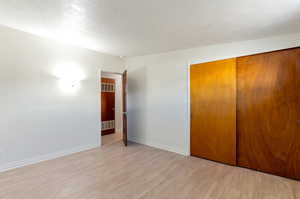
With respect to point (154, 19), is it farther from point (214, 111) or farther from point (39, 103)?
point (39, 103)

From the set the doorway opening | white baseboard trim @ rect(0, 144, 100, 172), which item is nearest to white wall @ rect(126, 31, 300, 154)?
the doorway opening

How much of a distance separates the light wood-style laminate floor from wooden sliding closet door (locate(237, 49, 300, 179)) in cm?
26

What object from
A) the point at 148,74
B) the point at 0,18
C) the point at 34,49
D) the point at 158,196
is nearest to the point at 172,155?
the point at 158,196

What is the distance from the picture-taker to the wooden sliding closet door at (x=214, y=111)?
2.95m

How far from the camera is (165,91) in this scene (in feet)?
12.6

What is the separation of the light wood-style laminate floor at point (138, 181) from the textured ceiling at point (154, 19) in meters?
2.37

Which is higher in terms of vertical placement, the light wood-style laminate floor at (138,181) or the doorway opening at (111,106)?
the doorway opening at (111,106)

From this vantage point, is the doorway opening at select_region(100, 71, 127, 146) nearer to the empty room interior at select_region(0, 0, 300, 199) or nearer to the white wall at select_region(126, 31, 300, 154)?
the white wall at select_region(126, 31, 300, 154)

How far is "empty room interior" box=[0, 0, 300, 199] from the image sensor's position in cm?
208

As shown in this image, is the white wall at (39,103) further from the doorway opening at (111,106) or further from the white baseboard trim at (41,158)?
the doorway opening at (111,106)

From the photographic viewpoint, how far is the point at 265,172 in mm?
2645

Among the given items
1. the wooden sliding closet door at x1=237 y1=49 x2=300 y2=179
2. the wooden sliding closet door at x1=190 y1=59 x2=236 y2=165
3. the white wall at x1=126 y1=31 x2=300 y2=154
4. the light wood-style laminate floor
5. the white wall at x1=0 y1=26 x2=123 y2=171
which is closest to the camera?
the light wood-style laminate floor

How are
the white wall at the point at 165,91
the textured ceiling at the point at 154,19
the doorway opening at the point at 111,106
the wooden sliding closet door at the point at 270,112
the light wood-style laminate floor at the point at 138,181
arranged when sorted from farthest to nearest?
the doorway opening at the point at 111,106
the white wall at the point at 165,91
the wooden sliding closet door at the point at 270,112
the light wood-style laminate floor at the point at 138,181
the textured ceiling at the point at 154,19

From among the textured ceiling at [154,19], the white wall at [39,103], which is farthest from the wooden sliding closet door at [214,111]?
the white wall at [39,103]
